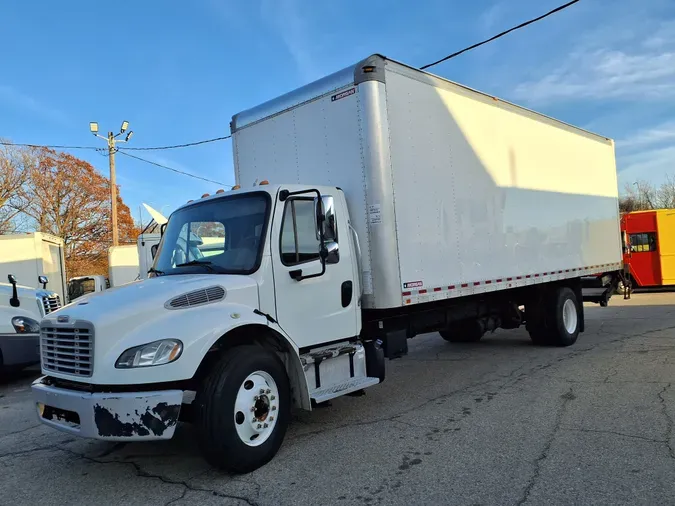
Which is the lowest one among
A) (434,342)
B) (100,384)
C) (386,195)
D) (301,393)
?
(434,342)

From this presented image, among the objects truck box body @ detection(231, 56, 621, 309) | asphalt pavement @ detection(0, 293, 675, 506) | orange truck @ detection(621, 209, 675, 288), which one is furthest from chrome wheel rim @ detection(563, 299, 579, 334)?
orange truck @ detection(621, 209, 675, 288)

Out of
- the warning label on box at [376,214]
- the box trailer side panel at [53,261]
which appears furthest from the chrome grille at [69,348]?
the box trailer side panel at [53,261]

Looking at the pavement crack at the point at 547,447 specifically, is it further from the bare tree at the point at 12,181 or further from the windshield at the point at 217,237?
the bare tree at the point at 12,181

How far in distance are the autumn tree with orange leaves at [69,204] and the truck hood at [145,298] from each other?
91.8 feet

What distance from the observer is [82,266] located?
30.9 meters

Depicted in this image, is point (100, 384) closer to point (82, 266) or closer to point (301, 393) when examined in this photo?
point (301, 393)

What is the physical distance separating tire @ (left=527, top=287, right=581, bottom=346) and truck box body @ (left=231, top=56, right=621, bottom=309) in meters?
0.62

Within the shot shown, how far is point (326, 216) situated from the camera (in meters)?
5.19

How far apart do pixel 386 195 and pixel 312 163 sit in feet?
3.55

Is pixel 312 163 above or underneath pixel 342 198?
above

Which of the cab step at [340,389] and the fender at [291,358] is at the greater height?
the fender at [291,358]

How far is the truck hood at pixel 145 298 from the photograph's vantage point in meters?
4.06

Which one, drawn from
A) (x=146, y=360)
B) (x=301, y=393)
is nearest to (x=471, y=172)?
(x=301, y=393)

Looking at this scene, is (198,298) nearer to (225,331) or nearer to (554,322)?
(225,331)
